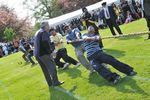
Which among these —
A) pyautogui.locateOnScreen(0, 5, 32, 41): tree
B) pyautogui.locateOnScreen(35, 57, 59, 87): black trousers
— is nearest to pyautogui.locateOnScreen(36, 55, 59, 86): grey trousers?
pyautogui.locateOnScreen(35, 57, 59, 87): black trousers

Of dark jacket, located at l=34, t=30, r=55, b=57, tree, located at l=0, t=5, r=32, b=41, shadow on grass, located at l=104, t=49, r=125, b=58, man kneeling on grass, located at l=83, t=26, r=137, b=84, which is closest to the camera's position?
man kneeling on grass, located at l=83, t=26, r=137, b=84

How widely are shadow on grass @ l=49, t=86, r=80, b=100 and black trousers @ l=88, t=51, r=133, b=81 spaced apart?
3.33ft

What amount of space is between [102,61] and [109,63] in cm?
22

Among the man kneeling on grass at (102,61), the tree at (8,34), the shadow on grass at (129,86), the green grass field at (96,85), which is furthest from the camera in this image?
the tree at (8,34)

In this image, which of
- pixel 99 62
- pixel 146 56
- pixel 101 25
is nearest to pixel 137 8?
pixel 101 25

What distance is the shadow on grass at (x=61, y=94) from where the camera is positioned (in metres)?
10.3

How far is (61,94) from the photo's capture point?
1087cm

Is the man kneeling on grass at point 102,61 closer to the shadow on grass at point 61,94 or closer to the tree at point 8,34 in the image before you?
the shadow on grass at point 61,94

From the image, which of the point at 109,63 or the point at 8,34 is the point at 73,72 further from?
the point at 8,34

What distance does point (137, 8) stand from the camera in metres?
27.0

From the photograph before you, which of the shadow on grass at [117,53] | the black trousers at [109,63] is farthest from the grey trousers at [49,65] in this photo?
the shadow on grass at [117,53]

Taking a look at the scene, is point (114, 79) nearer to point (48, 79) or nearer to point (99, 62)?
point (99, 62)

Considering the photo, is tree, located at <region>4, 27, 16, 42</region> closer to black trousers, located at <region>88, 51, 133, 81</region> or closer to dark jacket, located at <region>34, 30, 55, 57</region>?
dark jacket, located at <region>34, 30, 55, 57</region>

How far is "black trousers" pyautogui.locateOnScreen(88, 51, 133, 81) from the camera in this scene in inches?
393
